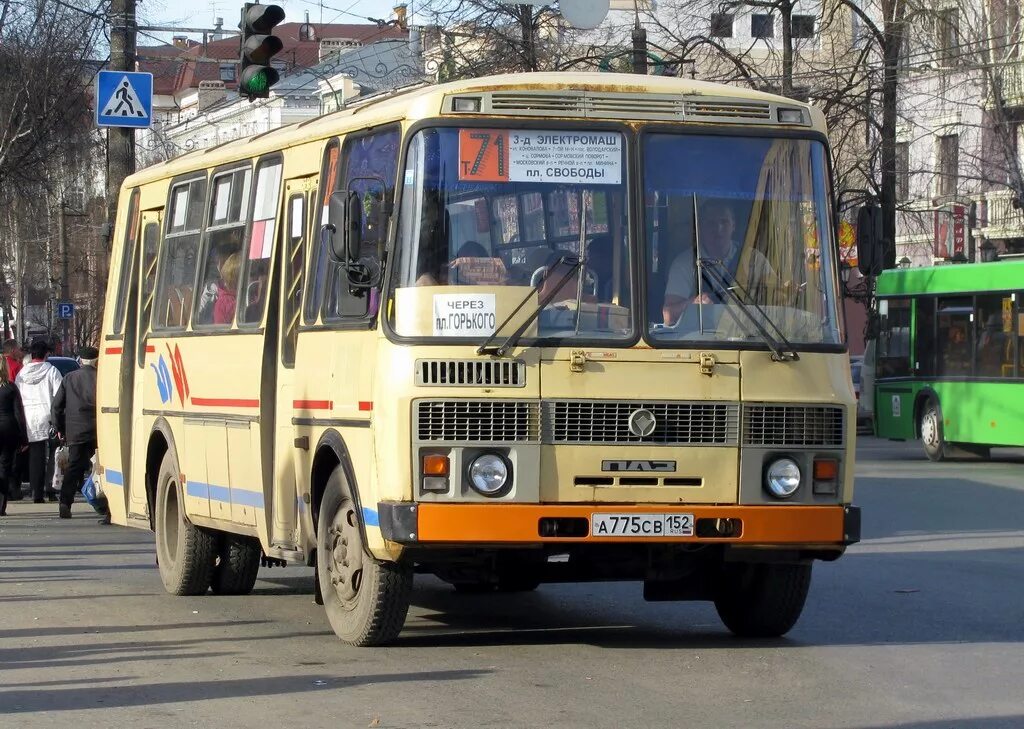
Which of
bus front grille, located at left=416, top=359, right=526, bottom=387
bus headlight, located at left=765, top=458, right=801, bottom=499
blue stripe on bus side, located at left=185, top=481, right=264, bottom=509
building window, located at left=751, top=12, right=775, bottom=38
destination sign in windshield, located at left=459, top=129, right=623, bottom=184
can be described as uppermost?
building window, located at left=751, top=12, right=775, bottom=38

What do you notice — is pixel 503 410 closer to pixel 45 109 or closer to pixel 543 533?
pixel 543 533

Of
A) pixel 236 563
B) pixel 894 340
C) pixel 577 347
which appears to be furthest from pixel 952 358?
pixel 577 347

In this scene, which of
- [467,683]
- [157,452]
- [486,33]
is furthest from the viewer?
[486,33]

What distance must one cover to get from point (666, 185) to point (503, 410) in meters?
1.40

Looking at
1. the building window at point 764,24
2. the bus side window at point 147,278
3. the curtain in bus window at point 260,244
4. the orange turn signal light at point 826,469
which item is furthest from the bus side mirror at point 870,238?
the building window at point 764,24

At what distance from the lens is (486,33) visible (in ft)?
113

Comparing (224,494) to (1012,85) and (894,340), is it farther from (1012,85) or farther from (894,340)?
(1012,85)

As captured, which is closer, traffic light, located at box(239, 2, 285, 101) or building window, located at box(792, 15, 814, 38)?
traffic light, located at box(239, 2, 285, 101)

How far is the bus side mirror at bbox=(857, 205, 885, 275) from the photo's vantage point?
32.3 ft

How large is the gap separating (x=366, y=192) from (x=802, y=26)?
95.5 feet

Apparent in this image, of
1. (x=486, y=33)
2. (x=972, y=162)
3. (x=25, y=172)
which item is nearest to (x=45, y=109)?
(x=25, y=172)

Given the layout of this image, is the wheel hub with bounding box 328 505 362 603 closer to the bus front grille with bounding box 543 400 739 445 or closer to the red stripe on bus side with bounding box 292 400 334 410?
the red stripe on bus side with bounding box 292 400 334 410

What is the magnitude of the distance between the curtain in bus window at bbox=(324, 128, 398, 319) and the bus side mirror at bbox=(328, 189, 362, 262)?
0.26 ft

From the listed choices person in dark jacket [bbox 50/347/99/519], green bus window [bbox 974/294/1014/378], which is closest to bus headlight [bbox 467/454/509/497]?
person in dark jacket [bbox 50/347/99/519]
